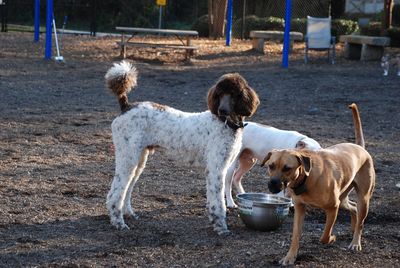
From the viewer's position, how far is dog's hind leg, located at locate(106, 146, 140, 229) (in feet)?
19.4

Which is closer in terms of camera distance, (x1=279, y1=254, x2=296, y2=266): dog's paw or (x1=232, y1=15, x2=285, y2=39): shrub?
(x1=279, y1=254, x2=296, y2=266): dog's paw

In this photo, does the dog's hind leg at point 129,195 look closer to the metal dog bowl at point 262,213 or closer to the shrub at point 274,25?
the metal dog bowl at point 262,213

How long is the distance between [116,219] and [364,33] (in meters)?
19.3

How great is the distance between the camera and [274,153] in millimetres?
5062

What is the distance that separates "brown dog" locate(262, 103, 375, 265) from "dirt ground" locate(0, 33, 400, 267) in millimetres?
232

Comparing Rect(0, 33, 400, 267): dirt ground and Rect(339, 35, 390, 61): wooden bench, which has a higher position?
Rect(339, 35, 390, 61): wooden bench

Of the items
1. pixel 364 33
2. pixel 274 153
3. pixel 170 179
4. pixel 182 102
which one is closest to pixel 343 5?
pixel 364 33

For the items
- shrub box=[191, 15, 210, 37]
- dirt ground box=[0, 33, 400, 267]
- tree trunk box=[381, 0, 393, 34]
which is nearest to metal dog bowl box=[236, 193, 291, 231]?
dirt ground box=[0, 33, 400, 267]

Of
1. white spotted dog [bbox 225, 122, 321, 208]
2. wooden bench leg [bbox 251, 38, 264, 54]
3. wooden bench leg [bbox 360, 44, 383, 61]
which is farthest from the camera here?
wooden bench leg [bbox 251, 38, 264, 54]

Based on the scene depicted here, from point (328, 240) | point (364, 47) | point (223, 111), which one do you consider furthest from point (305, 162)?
point (364, 47)

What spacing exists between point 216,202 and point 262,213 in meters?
0.40

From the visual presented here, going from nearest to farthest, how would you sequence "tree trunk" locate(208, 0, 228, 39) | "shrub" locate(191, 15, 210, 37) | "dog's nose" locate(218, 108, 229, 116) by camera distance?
"dog's nose" locate(218, 108, 229, 116) < "tree trunk" locate(208, 0, 228, 39) < "shrub" locate(191, 15, 210, 37)

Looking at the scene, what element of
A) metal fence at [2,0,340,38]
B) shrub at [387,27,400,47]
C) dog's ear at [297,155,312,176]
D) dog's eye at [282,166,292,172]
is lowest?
dog's eye at [282,166,292,172]

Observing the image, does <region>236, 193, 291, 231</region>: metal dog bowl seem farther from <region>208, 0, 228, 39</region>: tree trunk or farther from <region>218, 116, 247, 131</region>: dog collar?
<region>208, 0, 228, 39</region>: tree trunk
